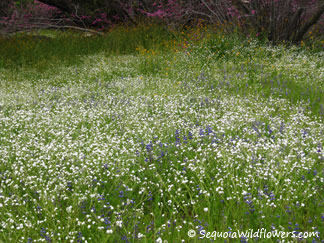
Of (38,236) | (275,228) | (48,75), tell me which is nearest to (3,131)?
(38,236)

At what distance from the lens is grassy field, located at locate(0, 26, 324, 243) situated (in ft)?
8.93

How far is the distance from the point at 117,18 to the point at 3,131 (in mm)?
14190

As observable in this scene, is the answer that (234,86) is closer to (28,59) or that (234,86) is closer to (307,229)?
(307,229)

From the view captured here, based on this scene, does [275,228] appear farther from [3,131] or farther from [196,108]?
[3,131]

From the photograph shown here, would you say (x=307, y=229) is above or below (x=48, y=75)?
above

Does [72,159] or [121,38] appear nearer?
[72,159]

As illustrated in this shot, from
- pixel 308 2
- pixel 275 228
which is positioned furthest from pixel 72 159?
pixel 308 2

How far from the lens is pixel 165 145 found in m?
3.76

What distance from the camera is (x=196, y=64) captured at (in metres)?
9.06

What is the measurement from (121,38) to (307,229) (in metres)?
12.4

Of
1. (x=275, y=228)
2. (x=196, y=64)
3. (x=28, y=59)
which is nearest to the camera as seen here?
(x=275, y=228)

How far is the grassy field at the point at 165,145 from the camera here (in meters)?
2.72

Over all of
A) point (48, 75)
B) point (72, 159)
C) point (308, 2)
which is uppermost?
point (308, 2)

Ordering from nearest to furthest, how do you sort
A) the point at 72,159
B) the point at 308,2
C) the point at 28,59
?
the point at 72,159
the point at 308,2
the point at 28,59
